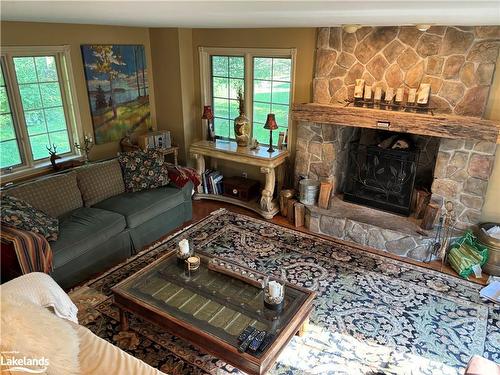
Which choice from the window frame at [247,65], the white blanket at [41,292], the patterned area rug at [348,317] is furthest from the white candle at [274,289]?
the window frame at [247,65]

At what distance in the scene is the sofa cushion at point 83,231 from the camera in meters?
3.03

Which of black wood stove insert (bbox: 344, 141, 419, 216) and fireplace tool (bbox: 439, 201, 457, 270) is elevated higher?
black wood stove insert (bbox: 344, 141, 419, 216)

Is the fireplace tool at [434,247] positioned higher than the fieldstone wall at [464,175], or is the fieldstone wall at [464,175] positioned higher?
the fieldstone wall at [464,175]

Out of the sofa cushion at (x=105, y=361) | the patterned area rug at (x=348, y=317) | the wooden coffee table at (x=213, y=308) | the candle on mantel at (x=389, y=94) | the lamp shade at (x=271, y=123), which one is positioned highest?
the candle on mantel at (x=389, y=94)

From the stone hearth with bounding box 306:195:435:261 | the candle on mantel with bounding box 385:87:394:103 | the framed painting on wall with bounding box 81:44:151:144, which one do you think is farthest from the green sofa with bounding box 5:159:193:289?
the candle on mantel with bounding box 385:87:394:103

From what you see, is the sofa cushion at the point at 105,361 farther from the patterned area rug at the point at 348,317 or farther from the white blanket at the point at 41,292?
the patterned area rug at the point at 348,317

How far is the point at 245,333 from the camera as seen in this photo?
221cm

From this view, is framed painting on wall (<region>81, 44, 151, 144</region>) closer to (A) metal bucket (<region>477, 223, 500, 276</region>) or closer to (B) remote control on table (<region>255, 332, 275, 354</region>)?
(B) remote control on table (<region>255, 332, 275, 354</region>)

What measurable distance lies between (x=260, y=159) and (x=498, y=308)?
273cm

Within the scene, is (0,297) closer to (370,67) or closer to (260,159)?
(260,159)

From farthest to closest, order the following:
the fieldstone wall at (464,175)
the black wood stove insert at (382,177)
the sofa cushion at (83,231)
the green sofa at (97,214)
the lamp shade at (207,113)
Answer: the lamp shade at (207,113), the black wood stove insert at (382,177), the fieldstone wall at (464,175), the green sofa at (97,214), the sofa cushion at (83,231)

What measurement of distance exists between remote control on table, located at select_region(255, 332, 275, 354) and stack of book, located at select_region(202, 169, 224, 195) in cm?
304

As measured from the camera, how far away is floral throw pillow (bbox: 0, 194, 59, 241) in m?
2.85

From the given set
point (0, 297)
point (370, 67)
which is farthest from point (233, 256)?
point (370, 67)
